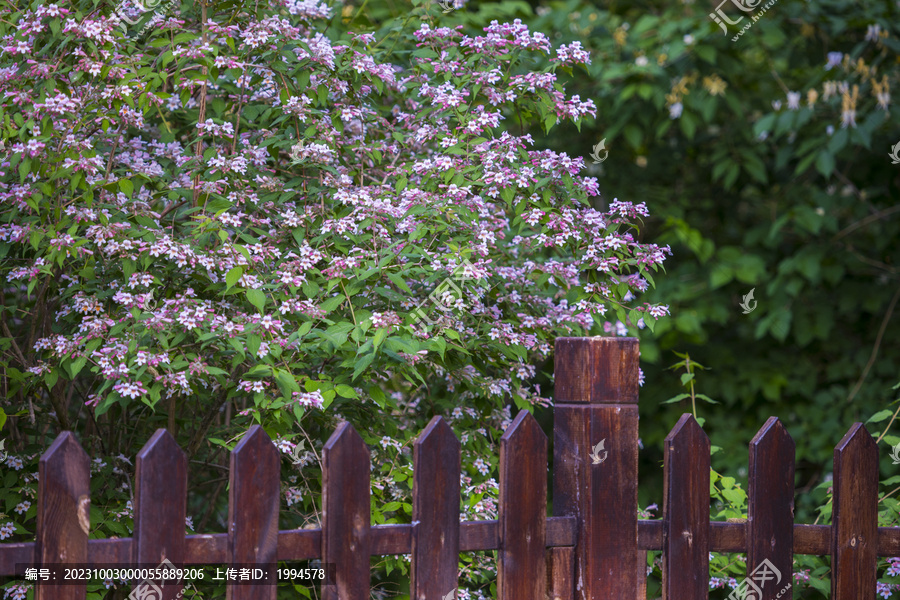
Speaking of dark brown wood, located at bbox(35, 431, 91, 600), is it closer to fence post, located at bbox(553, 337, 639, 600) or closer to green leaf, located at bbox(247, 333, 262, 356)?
green leaf, located at bbox(247, 333, 262, 356)

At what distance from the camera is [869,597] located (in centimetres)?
156

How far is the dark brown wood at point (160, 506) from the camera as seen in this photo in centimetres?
121

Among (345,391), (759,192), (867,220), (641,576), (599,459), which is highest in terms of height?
(759,192)

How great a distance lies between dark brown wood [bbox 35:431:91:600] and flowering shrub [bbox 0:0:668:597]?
246 mm

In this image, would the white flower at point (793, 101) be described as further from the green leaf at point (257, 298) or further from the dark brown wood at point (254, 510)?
the dark brown wood at point (254, 510)

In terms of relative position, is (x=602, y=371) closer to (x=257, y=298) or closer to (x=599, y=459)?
(x=599, y=459)

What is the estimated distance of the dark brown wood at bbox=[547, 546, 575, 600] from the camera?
145 centimetres

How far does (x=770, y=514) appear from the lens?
1500 mm

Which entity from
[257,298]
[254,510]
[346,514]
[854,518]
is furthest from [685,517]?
[257,298]

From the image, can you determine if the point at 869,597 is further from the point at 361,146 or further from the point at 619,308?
the point at 361,146

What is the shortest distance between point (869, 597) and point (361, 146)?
1.54m

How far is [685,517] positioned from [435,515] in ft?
1.65

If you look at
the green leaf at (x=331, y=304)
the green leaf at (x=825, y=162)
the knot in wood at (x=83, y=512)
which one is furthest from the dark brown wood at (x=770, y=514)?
the green leaf at (x=825, y=162)

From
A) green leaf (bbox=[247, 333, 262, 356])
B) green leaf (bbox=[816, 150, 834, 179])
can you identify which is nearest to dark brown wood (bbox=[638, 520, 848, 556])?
green leaf (bbox=[247, 333, 262, 356])
